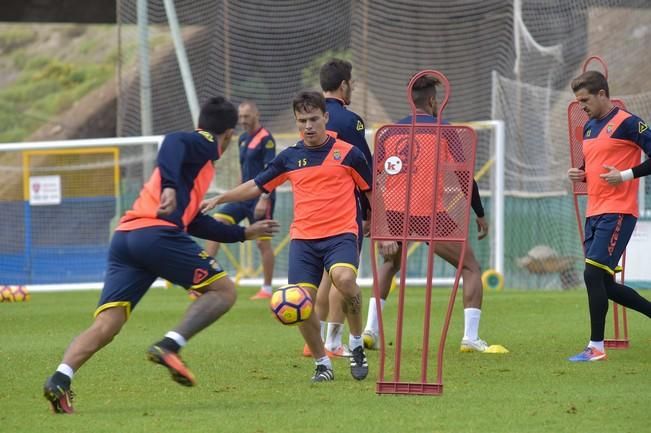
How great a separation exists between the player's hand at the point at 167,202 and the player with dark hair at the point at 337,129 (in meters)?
2.38

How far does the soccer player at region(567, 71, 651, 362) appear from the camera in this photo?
9297 millimetres

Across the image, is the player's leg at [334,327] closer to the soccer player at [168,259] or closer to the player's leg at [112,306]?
the soccer player at [168,259]

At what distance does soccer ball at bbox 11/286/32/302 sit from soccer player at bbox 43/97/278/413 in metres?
9.87

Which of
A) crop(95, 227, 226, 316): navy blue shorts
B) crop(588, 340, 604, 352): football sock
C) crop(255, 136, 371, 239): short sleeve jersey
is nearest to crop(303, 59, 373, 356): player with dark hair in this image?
crop(255, 136, 371, 239): short sleeve jersey

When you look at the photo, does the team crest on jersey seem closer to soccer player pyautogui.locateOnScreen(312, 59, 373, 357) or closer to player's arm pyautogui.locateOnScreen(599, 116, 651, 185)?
soccer player pyautogui.locateOnScreen(312, 59, 373, 357)

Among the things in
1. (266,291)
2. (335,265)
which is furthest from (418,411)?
(266,291)

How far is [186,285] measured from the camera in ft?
24.6

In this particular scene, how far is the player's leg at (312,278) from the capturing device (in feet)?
27.6

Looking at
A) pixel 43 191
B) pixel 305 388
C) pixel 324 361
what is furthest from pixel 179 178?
pixel 43 191

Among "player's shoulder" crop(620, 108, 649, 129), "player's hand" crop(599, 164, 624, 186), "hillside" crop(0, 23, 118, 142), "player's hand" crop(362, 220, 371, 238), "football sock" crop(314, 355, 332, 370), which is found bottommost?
"football sock" crop(314, 355, 332, 370)

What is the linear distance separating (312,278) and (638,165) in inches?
102

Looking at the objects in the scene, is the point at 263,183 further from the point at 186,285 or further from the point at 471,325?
the point at 471,325

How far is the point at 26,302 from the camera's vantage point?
16750 millimetres

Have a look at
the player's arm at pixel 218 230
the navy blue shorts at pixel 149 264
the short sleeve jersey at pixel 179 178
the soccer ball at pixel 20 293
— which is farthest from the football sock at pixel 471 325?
the soccer ball at pixel 20 293
